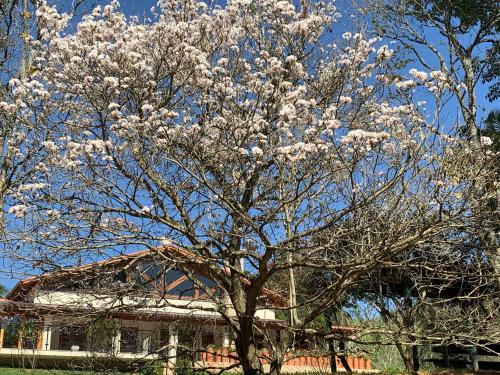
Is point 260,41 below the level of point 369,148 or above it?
above

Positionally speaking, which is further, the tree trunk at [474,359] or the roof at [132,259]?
the tree trunk at [474,359]

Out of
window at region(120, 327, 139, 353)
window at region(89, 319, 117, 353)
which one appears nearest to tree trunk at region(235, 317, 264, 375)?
window at region(120, 327, 139, 353)

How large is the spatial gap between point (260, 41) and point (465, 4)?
816 centimetres

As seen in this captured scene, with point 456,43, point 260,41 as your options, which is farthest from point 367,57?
point 456,43

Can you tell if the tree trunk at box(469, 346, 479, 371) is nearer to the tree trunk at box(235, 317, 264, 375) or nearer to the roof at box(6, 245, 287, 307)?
the tree trunk at box(235, 317, 264, 375)

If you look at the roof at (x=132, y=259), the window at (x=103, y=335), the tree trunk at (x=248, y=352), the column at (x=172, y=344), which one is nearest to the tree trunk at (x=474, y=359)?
the column at (x=172, y=344)

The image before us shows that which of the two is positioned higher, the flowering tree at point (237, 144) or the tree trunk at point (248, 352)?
the flowering tree at point (237, 144)

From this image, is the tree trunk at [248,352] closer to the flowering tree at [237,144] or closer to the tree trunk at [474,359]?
the flowering tree at [237,144]

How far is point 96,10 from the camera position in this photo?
23.7 ft

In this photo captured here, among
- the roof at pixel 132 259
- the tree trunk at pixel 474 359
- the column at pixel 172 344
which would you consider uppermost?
the roof at pixel 132 259

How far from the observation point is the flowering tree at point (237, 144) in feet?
19.2

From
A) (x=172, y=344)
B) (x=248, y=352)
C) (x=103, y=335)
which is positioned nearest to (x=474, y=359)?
(x=103, y=335)

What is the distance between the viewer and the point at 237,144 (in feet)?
20.6

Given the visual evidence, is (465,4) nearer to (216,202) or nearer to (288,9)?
(288,9)
